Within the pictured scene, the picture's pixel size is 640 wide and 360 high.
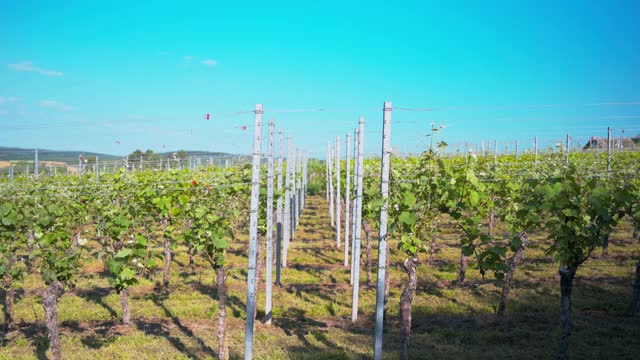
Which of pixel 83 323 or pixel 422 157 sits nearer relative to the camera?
pixel 422 157

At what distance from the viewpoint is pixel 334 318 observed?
925cm

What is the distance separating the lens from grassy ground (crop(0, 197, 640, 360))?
747cm

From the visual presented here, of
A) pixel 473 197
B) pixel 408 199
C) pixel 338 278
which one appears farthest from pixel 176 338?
pixel 473 197

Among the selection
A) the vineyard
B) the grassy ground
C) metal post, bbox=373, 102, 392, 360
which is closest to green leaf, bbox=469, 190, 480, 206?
the vineyard

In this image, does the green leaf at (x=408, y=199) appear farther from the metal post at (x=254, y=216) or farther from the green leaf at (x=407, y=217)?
the metal post at (x=254, y=216)

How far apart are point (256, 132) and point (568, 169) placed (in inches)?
158

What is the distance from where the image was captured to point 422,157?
6570mm

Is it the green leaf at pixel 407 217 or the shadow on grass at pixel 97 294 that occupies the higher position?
the green leaf at pixel 407 217

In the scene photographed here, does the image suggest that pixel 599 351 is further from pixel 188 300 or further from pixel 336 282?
pixel 188 300

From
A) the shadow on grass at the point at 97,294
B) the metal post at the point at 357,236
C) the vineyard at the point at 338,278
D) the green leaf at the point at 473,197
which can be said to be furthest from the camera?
the shadow on grass at the point at 97,294

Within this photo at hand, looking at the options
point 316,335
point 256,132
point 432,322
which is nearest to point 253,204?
point 256,132

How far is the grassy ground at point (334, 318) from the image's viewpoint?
7.47m

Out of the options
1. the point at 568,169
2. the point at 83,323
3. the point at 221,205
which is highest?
the point at 568,169

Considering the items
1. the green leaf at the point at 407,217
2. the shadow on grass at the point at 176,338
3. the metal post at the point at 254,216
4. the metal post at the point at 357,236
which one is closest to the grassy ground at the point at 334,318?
the shadow on grass at the point at 176,338
